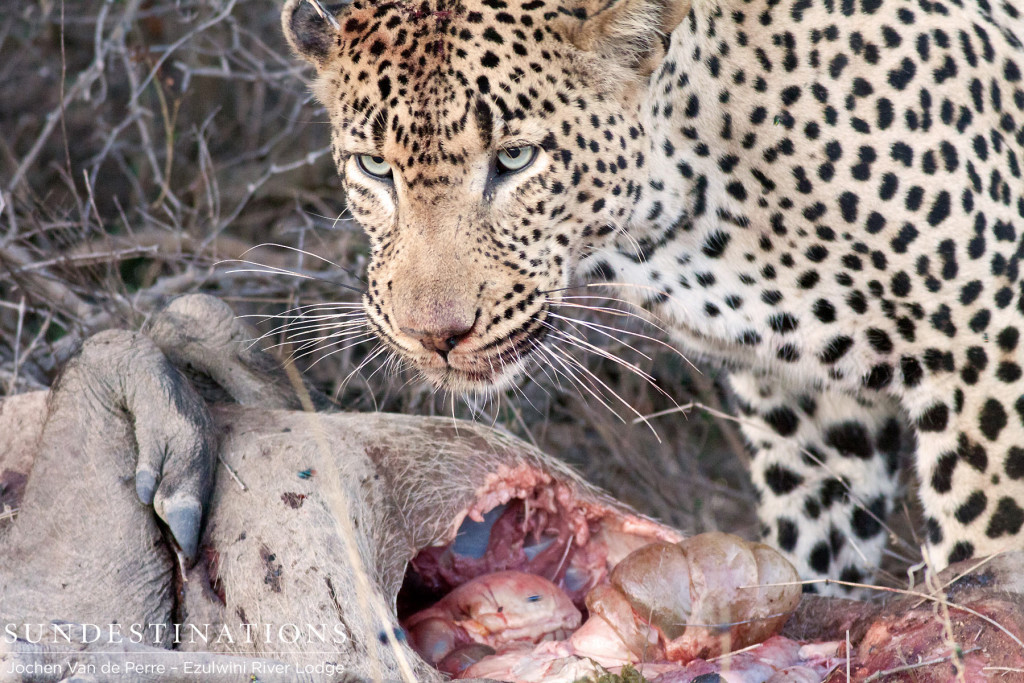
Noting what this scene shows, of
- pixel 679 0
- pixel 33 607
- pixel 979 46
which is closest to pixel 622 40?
pixel 679 0

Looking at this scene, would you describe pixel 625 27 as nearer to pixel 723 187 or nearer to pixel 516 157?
pixel 516 157

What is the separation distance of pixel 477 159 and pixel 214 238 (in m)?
2.44

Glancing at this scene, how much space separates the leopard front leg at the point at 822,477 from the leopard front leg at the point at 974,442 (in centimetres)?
87

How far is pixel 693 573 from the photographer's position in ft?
10.5

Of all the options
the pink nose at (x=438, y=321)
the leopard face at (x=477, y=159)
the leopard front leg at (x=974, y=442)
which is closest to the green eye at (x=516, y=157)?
the leopard face at (x=477, y=159)

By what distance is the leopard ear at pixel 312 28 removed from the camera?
3.88 meters

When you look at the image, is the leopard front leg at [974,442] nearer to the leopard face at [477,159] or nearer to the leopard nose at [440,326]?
the leopard face at [477,159]

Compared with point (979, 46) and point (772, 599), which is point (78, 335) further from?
point (979, 46)

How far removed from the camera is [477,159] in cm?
357

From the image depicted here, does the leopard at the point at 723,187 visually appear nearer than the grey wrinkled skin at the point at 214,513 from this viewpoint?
No

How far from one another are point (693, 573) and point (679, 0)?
1.74 m

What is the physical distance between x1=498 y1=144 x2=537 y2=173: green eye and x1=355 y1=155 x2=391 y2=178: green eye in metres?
0.39

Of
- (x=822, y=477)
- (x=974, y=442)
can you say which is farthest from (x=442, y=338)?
(x=822, y=477)

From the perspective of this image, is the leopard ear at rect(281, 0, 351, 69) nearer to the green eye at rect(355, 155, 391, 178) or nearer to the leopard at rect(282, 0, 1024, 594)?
the leopard at rect(282, 0, 1024, 594)
